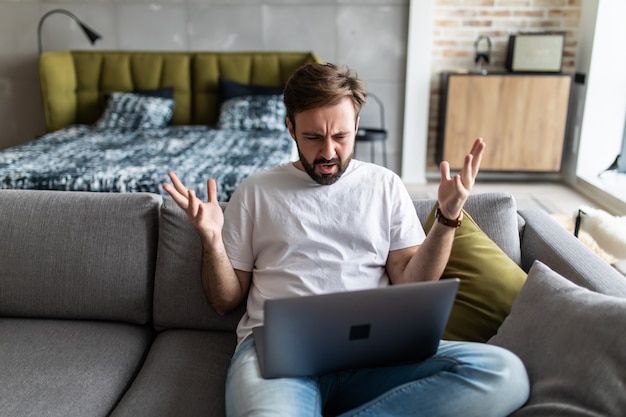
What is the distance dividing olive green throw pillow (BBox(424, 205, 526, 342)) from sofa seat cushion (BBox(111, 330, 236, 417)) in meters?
0.60

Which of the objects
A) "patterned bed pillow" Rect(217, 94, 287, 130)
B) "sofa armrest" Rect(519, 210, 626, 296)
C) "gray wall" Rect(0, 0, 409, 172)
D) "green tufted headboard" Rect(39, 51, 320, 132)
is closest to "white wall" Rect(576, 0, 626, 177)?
"gray wall" Rect(0, 0, 409, 172)

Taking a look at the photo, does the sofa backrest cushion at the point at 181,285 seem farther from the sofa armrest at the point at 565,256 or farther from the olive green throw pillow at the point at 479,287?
the sofa armrest at the point at 565,256

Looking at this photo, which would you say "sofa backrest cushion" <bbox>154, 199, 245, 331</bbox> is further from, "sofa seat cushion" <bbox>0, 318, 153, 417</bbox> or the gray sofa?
"sofa seat cushion" <bbox>0, 318, 153, 417</bbox>

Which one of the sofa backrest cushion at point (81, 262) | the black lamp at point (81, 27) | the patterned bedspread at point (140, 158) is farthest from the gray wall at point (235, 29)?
the sofa backrest cushion at point (81, 262)

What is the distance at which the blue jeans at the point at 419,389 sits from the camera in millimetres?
1127

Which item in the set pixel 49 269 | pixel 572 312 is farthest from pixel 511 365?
pixel 49 269

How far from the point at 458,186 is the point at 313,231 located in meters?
0.38

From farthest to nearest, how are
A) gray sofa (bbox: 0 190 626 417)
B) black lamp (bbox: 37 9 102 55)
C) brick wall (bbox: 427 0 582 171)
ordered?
brick wall (bbox: 427 0 582 171), black lamp (bbox: 37 9 102 55), gray sofa (bbox: 0 190 626 417)

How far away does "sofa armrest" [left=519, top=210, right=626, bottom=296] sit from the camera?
1.34 m

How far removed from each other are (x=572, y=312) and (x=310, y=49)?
373 centimetres

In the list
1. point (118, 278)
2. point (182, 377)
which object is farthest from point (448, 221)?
point (118, 278)

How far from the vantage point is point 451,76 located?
425 cm

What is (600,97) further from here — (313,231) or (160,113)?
(313,231)

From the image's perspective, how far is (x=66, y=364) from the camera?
1473 mm
